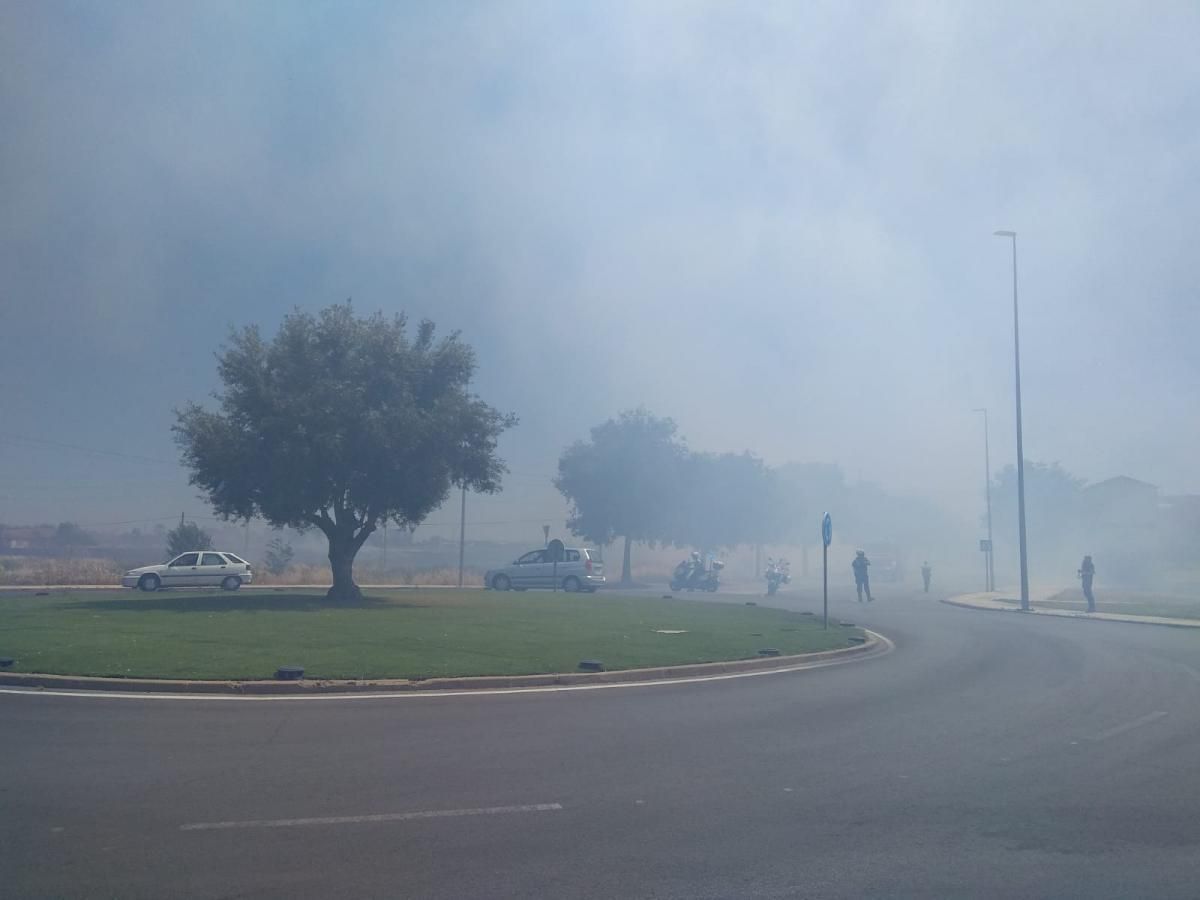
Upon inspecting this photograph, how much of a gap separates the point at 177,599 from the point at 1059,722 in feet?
78.9

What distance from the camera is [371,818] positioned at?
745cm

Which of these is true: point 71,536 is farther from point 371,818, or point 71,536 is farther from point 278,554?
point 371,818

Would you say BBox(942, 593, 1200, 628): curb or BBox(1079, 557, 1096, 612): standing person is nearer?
BBox(942, 593, 1200, 628): curb

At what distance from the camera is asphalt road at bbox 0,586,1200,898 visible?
629cm

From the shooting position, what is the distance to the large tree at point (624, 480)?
64.8m

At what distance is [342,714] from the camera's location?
1173 centimetres

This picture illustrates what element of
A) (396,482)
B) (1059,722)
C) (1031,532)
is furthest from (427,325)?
(1031,532)

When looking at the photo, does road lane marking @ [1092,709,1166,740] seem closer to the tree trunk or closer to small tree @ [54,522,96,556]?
the tree trunk

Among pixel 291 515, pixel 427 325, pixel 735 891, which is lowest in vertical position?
pixel 735 891

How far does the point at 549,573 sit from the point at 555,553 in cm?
198

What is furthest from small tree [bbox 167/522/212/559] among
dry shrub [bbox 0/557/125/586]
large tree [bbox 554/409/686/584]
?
large tree [bbox 554/409/686/584]

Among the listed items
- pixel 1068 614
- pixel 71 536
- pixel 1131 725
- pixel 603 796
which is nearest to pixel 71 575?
pixel 1068 614

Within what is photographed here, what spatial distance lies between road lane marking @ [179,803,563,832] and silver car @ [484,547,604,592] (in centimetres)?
3447

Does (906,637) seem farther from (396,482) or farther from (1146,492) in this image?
(1146,492)
